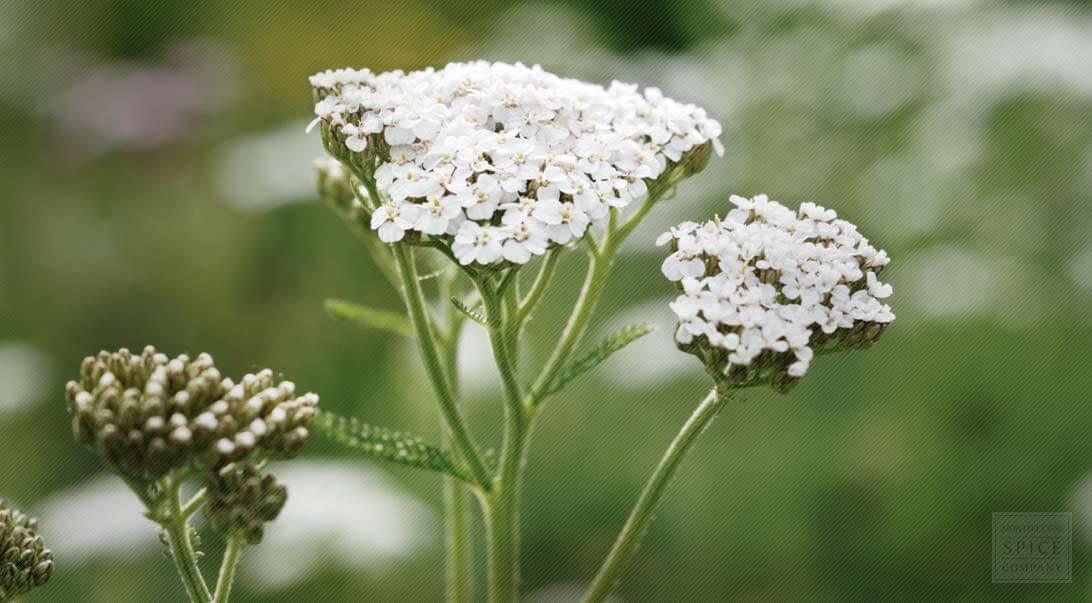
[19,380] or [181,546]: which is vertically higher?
[19,380]


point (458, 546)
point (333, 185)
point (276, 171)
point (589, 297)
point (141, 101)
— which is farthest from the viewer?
point (141, 101)

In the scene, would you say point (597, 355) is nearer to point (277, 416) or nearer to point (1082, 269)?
point (277, 416)

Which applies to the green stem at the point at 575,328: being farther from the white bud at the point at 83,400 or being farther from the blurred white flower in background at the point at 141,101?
the blurred white flower in background at the point at 141,101

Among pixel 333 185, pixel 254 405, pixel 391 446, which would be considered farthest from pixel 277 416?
pixel 333 185

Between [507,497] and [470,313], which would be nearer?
[470,313]

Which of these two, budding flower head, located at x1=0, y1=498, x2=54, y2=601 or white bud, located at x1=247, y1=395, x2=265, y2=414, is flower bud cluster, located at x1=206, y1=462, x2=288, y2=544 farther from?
budding flower head, located at x1=0, y1=498, x2=54, y2=601

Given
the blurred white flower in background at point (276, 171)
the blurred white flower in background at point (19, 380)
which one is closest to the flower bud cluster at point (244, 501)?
the blurred white flower in background at point (19, 380)
